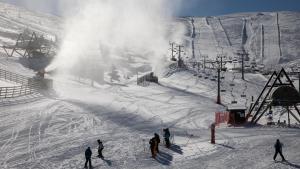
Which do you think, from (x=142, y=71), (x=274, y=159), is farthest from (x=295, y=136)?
(x=142, y=71)

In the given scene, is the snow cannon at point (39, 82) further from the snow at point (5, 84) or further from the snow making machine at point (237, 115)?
the snow making machine at point (237, 115)

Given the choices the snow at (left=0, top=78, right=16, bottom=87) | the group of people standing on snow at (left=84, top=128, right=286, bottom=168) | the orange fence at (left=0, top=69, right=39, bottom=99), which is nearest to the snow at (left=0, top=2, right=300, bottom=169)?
the group of people standing on snow at (left=84, top=128, right=286, bottom=168)

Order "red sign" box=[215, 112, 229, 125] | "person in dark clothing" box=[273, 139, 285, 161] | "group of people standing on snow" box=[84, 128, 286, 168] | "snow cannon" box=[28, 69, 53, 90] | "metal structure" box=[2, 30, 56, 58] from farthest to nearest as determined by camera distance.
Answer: "metal structure" box=[2, 30, 56, 58]
"snow cannon" box=[28, 69, 53, 90]
"red sign" box=[215, 112, 229, 125]
"person in dark clothing" box=[273, 139, 285, 161]
"group of people standing on snow" box=[84, 128, 286, 168]

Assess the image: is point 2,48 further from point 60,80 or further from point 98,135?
point 98,135

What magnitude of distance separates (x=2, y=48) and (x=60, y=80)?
28.3 metres

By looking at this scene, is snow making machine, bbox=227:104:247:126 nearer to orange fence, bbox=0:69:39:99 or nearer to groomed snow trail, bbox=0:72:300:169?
groomed snow trail, bbox=0:72:300:169

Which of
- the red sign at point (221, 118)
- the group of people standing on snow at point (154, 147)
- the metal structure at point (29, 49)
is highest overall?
the metal structure at point (29, 49)

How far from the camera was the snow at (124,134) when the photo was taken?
23625mm

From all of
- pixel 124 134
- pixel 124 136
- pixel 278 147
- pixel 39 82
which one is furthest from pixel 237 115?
pixel 39 82

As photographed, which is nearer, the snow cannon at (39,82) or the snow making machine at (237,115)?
the snow making machine at (237,115)

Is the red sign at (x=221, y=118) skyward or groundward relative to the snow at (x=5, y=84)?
groundward

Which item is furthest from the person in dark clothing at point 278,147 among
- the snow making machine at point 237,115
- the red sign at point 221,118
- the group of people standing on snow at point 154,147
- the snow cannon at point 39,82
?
the snow cannon at point 39,82

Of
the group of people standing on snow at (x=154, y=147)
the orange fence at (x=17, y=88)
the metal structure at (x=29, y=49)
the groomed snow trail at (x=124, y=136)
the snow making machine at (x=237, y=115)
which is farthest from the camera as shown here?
the metal structure at (x=29, y=49)

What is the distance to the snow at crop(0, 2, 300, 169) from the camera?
2362cm
